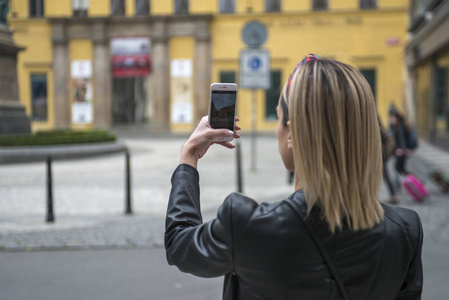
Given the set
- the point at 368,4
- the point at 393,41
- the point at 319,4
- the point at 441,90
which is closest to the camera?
the point at 441,90

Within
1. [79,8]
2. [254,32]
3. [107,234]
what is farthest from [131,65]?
[107,234]

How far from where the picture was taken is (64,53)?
34781 mm

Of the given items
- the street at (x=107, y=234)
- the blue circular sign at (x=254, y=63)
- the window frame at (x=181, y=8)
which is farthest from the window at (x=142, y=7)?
the blue circular sign at (x=254, y=63)

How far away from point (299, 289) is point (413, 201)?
26.7 feet

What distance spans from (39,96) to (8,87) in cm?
1798

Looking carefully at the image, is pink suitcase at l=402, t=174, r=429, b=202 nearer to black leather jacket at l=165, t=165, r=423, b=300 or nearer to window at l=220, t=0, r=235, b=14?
black leather jacket at l=165, t=165, r=423, b=300

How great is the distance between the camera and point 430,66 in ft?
74.2

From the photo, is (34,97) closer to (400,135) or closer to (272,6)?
(272,6)

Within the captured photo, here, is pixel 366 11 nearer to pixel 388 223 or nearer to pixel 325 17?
pixel 325 17

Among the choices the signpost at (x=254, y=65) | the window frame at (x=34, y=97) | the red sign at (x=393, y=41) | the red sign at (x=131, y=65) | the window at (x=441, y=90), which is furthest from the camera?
the window frame at (x=34, y=97)

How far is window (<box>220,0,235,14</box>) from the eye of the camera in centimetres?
3356

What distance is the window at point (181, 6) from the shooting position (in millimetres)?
33719

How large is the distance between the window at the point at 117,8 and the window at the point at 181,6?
3.34m

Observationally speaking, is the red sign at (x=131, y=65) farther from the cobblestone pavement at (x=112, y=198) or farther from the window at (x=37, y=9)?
the cobblestone pavement at (x=112, y=198)
